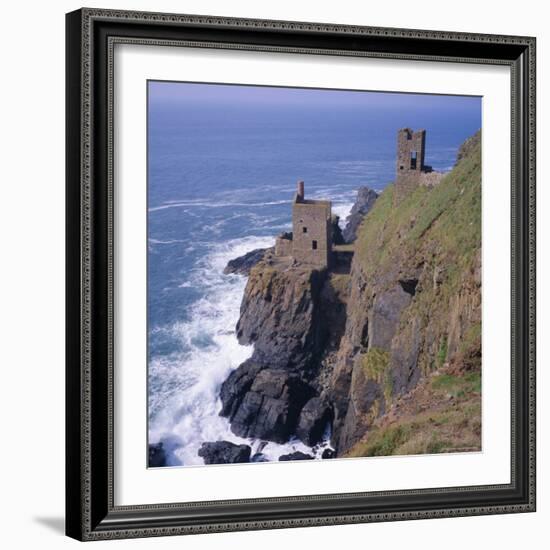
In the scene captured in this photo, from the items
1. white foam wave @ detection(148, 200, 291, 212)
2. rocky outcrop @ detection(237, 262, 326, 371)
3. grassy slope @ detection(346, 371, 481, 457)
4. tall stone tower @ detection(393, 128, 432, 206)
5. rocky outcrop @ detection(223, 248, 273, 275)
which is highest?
tall stone tower @ detection(393, 128, 432, 206)

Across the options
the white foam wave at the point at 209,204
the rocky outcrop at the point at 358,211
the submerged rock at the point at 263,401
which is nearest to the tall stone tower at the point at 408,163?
the rocky outcrop at the point at 358,211

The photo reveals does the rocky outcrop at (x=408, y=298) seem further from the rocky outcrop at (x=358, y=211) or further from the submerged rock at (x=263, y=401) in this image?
the submerged rock at (x=263, y=401)

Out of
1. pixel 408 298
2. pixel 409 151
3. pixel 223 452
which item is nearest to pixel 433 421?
pixel 408 298

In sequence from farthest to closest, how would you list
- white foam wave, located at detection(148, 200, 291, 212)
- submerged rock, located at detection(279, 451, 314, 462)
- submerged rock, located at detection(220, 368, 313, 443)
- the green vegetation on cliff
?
1. the green vegetation on cliff
2. submerged rock, located at detection(279, 451, 314, 462)
3. submerged rock, located at detection(220, 368, 313, 443)
4. white foam wave, located at detection(148, 200, 291, 212)

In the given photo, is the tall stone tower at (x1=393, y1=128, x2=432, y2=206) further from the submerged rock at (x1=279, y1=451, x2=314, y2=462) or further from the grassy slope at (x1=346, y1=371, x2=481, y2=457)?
the submerged rock at (x1=279, y1=451, x2=314, y2=462)

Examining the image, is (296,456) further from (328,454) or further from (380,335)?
(380,335)

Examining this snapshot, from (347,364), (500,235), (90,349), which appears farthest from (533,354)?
(90,349)

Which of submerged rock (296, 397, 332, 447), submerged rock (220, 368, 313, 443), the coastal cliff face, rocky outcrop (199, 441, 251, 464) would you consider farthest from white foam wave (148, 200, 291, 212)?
rocky outcrop (199, 441, 251, 464)
